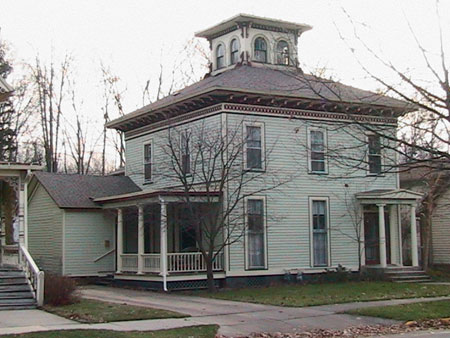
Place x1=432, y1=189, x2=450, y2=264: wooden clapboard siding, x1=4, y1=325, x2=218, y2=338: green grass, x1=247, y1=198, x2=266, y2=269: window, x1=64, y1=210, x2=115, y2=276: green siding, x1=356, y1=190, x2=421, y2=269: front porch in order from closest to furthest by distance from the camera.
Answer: x1=4, y1=325, x2=218, y2=338: green grass < x1=247, y1=198, x2=266, y2=269: window < x1=356, y1=190, x2=421, y2=269: front porch < x1=64, y1=210, x2=115, y2=276: green siding < x1=432, y1=189, x2=450, y2=264: wooden clapboard siding

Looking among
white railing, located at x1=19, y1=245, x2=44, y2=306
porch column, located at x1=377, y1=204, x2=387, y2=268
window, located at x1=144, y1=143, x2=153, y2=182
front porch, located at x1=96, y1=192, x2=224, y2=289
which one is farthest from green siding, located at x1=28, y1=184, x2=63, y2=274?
porch column, located at x1=377, y1=204, x2=387, y2=268

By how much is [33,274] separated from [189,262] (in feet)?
24.7

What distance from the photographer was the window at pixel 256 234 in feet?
93.6

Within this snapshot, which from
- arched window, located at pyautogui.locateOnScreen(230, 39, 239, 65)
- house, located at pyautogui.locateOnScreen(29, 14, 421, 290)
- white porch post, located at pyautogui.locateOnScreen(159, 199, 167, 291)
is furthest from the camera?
arched window, located at pyautogui.locateOnScreen(230, 39, 239, 65)

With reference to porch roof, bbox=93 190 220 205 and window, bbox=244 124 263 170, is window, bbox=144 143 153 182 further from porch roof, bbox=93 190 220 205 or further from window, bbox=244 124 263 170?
window, bbox=244 124 263 170

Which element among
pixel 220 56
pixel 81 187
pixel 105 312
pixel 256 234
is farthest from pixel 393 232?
pixel 105 312

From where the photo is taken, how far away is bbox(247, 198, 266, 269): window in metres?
28.5

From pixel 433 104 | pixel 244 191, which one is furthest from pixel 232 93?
pixel 433 104

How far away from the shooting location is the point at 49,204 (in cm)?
3266

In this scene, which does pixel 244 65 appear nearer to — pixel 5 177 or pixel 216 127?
pixel 216 127

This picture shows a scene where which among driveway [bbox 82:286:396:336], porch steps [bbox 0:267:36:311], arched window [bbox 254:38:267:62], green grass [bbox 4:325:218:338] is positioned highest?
arched window [bbox 254:38:267:62]

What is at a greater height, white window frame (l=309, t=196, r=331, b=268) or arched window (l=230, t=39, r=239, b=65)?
arched window (l=230, t=39, r=239, b=65)

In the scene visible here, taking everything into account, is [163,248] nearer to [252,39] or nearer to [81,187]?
[81,187]

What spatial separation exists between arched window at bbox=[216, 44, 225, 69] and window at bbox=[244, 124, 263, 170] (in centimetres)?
690
